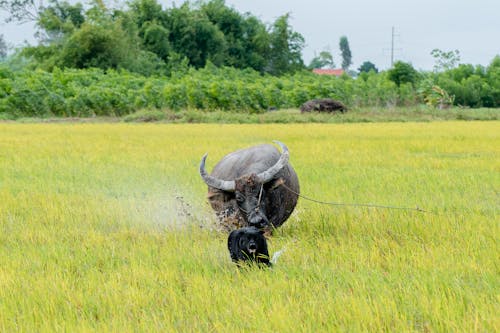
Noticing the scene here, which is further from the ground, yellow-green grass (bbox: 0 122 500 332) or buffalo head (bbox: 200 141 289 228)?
buffalo head (bbox: 200 141 289 228)

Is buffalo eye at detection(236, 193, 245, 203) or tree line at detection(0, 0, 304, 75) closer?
buffalo eye at detection(236, 193, 245, 203)

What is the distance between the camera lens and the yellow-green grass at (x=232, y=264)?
2898mm

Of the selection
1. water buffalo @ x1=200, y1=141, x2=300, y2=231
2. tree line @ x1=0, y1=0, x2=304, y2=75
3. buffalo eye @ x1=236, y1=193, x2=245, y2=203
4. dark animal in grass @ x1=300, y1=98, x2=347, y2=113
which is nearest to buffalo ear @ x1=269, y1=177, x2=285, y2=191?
water buffalo @ x1=200, y1=141, x2=300, y2=231

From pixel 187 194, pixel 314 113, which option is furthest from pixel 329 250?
pixel 314 113

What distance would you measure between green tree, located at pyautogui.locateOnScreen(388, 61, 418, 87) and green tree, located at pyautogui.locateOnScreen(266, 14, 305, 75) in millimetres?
8584

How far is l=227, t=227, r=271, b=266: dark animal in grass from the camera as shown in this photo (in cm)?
355

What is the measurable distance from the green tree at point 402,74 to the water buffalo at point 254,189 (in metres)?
31.1

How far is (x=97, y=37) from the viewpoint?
3128 centimetres

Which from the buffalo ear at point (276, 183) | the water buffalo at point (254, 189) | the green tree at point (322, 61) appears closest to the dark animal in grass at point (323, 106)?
the water buffalo at point (254, 189)

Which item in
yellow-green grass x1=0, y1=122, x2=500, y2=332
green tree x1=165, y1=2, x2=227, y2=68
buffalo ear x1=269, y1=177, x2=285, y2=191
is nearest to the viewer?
yellow-green grass x1=0, y1=122, x2=500, y2=332

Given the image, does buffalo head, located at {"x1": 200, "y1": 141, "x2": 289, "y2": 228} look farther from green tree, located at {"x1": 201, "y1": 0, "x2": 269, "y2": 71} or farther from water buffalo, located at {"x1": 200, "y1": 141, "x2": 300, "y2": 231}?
green tree, located at {"x1": 201, "y1": 0, "x2": 269, "y2": 71}

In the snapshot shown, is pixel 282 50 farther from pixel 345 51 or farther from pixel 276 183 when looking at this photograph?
pixel 345 51

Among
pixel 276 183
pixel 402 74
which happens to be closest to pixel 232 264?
pixel 276 183

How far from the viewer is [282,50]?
141 ft
